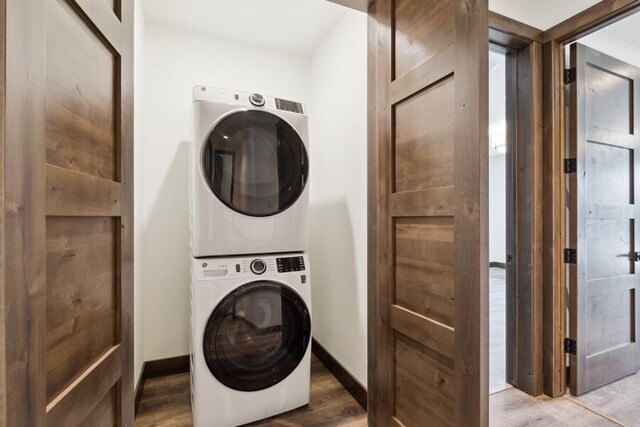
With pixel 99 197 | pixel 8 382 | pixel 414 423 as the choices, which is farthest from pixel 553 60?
pixel 8 382

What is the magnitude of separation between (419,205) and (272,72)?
198cm

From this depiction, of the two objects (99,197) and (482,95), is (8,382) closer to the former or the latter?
(99,197)

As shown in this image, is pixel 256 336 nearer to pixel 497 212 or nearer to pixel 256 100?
pixel 256 100

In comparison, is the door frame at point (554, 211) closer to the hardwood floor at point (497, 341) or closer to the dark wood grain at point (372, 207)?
the hardwood floor at point (497, 341)

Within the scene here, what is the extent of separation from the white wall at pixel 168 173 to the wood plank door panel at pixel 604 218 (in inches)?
102

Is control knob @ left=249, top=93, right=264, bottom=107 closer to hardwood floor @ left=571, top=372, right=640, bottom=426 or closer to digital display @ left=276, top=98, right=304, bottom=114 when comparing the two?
digital display @ left=276, top=98, right=304, bottom=114

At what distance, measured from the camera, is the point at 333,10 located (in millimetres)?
2137

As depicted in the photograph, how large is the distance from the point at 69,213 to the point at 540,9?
258 cm

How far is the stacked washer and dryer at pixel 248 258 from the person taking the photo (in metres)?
1.60

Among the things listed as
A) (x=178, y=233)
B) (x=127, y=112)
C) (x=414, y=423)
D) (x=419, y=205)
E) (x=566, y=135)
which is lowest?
(x=414, y=423)

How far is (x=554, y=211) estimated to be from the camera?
6.28ft

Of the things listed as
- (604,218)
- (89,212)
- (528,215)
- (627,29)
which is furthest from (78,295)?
(627,29)

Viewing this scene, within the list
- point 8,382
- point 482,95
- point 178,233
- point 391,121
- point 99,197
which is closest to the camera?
point 8,382

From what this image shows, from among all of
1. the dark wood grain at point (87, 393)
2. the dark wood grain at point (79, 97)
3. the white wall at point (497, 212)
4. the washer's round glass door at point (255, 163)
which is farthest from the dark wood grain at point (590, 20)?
the white wall at point (497, 212)
